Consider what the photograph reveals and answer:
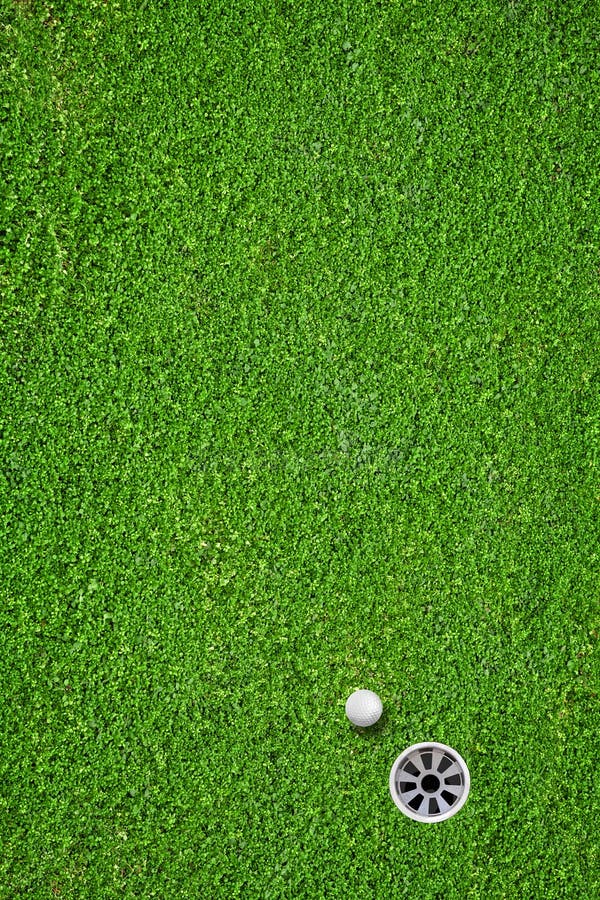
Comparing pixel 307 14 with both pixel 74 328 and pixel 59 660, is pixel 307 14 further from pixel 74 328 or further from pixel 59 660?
pixel 59 660

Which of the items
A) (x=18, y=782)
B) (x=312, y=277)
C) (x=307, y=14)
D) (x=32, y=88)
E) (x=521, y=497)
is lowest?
(x=521, y=497)

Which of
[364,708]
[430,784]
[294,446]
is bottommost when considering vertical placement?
[430,784]

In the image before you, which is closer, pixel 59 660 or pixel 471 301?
pixel 59 660

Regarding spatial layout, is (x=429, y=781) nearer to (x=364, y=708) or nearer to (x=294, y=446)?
(x=364, y=708)

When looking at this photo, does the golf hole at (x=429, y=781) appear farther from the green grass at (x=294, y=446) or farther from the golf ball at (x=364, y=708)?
the golf ball at (x=364, y=708)

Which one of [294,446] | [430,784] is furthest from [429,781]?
[294,446]

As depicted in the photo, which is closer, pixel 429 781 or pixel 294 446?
pixel 429 781

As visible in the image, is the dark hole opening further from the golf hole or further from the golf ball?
the golf ball

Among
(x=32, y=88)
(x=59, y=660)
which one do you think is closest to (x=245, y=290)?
(x=32, y=88)
